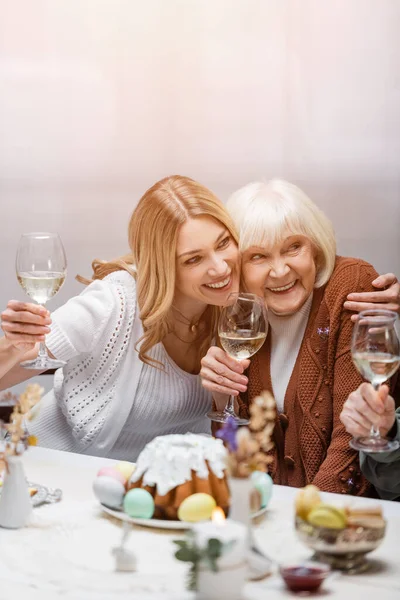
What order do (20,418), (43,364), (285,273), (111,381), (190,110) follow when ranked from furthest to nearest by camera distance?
(190,110)
(111,381)
(285,273)
(43,364)
(20,418)

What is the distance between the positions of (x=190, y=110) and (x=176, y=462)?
2223 mm

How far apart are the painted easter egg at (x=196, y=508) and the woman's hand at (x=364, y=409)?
1.27 ft

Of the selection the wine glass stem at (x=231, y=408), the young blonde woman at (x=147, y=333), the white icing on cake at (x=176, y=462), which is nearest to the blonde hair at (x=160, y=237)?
the young blonde woman at (x=147, y=333)

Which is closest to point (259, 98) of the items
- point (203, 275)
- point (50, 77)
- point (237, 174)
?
point (237, 174)

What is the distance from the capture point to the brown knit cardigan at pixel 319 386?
2174 millimetres

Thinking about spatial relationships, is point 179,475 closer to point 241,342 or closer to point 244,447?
point 244,447

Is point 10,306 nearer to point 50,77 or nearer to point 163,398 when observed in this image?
point 163,398

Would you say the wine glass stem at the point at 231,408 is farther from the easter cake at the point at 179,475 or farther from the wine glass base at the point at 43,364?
the easter cake at the point at 179,475

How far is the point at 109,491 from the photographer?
146 cm

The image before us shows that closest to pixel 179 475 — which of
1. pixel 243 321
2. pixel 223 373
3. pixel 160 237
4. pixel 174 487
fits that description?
pixel 174 487

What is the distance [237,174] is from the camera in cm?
341

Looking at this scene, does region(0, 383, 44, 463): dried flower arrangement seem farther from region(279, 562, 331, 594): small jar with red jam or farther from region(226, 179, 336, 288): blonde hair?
region(226, 179, 336, 288): blonde hair

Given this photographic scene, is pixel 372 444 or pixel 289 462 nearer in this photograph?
pixel 372 444

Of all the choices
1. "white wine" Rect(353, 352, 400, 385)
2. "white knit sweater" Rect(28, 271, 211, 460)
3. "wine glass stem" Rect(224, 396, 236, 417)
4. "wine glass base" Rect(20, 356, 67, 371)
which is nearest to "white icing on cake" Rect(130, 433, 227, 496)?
"white wine" Rect(353, 352, 400, 385)
